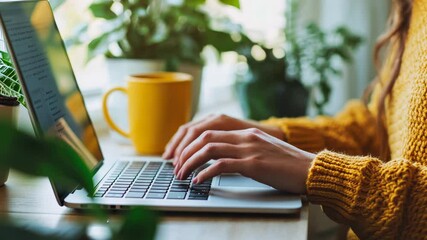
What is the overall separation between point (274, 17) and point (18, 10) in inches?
44.1

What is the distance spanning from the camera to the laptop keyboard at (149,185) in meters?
0.74

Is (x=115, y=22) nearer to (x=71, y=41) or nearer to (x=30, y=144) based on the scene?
(x=71, y=41)

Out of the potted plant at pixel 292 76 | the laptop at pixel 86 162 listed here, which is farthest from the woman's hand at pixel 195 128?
the potted plant at pixel 292 76

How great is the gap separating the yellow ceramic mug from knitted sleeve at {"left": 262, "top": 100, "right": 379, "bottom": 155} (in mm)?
162

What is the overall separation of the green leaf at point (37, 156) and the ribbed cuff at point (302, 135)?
734 millimetres

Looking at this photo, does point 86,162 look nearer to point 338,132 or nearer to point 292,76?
point 338,132

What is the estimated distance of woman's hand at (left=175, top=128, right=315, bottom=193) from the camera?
75 centimetres

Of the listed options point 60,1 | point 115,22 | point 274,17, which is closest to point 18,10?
point 60,1

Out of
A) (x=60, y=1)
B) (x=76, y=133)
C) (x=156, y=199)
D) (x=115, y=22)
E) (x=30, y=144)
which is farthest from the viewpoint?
(x=115, y=22)

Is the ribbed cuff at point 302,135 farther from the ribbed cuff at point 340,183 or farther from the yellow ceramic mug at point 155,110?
the ribbed cuff at point 340,183

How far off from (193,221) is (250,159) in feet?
0.38

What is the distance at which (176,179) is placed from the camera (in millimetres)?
808

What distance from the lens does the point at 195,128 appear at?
91 cm

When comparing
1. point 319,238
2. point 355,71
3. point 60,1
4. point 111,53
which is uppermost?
point 60,1
